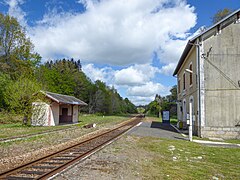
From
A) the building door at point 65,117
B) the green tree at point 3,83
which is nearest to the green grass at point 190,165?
the building door at point 65,117

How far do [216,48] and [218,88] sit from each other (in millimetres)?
2827

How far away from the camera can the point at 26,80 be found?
20.9 meters

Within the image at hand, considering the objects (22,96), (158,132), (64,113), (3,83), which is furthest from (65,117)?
(158,132)

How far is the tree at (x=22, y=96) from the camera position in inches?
794

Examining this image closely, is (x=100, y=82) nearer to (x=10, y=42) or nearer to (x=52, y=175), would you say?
(x=10, y=42)

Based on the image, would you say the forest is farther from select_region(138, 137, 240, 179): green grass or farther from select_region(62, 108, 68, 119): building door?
select_region(138, 137, 240, 179): green grass

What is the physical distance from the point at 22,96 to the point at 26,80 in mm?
1554

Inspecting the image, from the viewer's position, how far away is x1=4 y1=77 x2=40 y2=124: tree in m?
20.2

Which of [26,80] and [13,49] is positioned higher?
[13,49]

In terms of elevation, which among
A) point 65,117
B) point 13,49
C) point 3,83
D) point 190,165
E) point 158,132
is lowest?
point 158,132

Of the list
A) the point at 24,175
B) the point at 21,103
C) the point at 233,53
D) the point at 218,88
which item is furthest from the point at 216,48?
A: the point at 21,103

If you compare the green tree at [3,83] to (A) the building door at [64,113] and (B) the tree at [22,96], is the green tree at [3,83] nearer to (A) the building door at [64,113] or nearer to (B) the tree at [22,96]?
(A) the building door at [64,113]

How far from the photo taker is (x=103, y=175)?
19.0 feet

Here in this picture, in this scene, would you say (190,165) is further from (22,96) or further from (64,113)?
(64,113)
